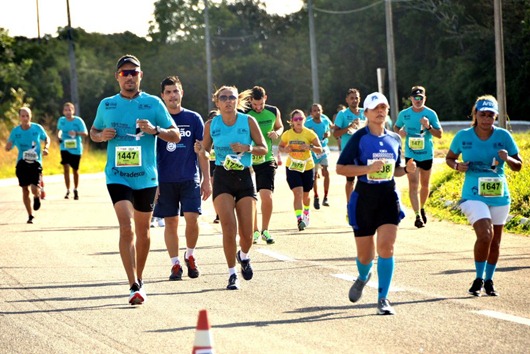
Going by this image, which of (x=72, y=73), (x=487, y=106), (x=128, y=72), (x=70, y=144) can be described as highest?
(x=72, y=73)

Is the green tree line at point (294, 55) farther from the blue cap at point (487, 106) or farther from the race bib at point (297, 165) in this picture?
the blue cap at point (487, 106)

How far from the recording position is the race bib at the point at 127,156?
11.3m

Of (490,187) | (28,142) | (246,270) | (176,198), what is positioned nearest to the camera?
(490,187)

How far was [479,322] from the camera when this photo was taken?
9.76 meters

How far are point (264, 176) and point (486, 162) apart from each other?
5.21m

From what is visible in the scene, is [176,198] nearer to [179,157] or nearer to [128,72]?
Result: [179,157]

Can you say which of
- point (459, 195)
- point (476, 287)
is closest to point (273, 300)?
point (476, 287)

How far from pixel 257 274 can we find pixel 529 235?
16.1 ft

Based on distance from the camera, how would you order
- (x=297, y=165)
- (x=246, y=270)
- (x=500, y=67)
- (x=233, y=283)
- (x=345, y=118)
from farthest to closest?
(x=500, y=67) → (x=345, y=118) → (x=297, y=165) → (x=246, y=270) → (x=233, y=283)

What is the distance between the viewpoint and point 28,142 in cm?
2203

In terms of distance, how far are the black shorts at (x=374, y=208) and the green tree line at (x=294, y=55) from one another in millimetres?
40081

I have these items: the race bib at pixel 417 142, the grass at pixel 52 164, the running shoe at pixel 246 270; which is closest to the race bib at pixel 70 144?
the race bib at pixel 417 142

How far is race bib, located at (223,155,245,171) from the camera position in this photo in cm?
1245

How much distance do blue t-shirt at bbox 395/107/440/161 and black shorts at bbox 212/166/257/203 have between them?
6.52 m
